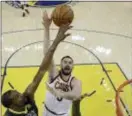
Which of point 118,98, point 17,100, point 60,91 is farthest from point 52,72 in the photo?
point 118,98

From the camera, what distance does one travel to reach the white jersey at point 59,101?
3.28 m

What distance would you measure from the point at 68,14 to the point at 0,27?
11.4 ft

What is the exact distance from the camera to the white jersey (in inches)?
129

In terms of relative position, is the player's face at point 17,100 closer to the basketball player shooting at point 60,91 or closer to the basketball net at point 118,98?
the basketball player shooting at point 60,91

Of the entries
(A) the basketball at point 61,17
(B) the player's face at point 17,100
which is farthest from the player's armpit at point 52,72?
(B) the player's face at point 17,100

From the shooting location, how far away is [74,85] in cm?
343

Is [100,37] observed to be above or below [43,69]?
below

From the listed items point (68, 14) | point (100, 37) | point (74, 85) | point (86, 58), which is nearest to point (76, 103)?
point (74, 85)

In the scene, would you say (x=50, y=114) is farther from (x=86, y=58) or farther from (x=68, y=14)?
(x=86, y=58)

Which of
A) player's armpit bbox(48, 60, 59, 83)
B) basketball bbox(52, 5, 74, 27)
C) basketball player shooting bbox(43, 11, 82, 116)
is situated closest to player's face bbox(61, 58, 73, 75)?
basketball player shooting bbox(43, 11, 82, 116)

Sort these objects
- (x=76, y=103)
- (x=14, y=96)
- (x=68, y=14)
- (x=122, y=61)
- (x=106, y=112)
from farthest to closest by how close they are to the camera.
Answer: (x=122, y=61) < (x=106, y=112) < (x=76, y=103) < (x=68, y=14) < (x=14, y=96)

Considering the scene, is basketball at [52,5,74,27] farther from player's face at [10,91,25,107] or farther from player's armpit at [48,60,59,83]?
player's face at [10,91,25,107]

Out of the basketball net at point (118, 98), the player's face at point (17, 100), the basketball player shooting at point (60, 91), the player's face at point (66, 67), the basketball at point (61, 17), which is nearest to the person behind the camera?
the player's face at point (17, 100)

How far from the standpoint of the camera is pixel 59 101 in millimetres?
3279
